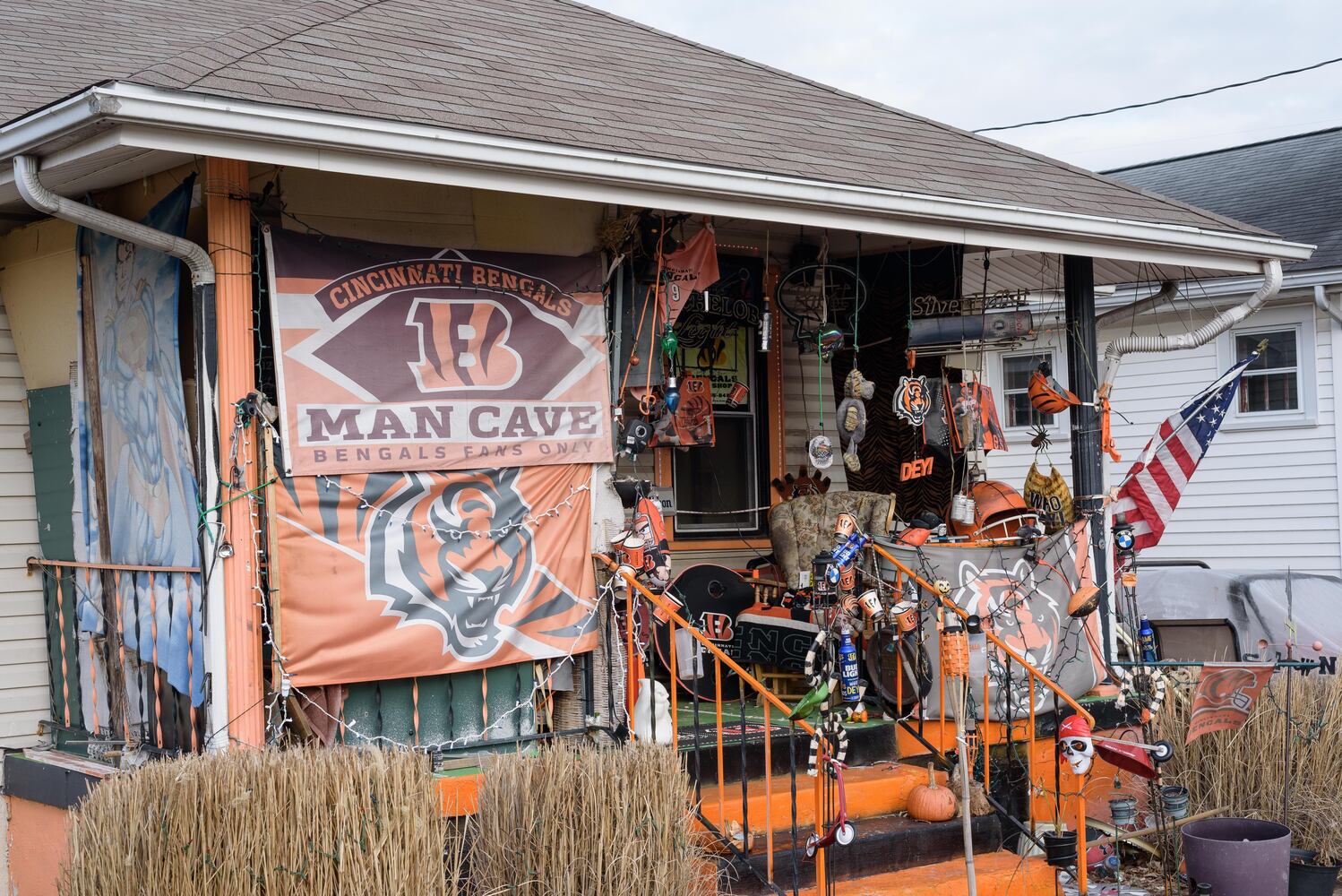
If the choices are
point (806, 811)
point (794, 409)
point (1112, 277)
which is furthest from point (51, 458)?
point (1112, 277)

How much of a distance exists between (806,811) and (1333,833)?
3.23 m

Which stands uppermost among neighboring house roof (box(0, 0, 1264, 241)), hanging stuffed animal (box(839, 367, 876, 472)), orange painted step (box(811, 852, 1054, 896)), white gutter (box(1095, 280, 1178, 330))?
neighboring house roof (box(0, 0, 1264, 241))

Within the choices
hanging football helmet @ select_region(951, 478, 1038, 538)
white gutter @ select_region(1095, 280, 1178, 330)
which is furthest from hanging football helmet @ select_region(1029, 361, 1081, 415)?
white gutter @ select_region(1095, 280, 1178, 330)

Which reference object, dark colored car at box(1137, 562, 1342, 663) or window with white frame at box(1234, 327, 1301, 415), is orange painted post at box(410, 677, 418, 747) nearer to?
dark colored car at box(1137, 562, 1342, 663)

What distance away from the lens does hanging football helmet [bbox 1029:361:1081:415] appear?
8875mm

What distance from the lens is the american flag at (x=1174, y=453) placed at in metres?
9.36

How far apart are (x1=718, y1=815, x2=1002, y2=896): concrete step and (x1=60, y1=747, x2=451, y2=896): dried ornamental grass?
1.86 m

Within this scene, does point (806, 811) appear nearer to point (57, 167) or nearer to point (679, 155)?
point (679, 155)

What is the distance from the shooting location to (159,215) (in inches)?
246

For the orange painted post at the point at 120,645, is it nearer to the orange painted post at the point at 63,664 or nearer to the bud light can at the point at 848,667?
the orange painted post at the point at 63,664

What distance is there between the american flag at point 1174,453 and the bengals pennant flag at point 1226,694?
2.23m

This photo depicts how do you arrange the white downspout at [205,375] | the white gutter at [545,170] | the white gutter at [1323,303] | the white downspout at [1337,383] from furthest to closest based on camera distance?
the white downspout at [1337,383] → the white gutter at [1323,303] → the white downspout at [205,375] → the white gutter at [545,170]

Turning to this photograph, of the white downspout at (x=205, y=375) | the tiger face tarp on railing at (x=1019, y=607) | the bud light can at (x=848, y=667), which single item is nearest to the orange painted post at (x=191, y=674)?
the white downspout at (x=205, y=375)

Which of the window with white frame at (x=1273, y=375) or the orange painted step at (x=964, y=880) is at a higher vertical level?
the window with white frame at (x=1273, y=375)
